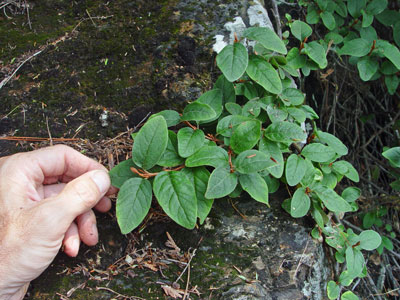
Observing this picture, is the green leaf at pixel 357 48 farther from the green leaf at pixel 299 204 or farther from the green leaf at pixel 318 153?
the green leaf at pixel 299 204

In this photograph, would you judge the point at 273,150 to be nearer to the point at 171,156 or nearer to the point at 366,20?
the point at 171,156

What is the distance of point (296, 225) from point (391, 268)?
4.43 ft

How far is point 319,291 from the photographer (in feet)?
6.07

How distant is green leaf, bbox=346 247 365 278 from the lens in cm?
184

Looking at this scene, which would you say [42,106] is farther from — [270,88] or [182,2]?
[270,88]

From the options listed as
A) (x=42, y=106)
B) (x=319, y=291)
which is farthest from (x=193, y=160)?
(x=42, y=106)

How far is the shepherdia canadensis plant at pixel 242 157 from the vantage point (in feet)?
5.28

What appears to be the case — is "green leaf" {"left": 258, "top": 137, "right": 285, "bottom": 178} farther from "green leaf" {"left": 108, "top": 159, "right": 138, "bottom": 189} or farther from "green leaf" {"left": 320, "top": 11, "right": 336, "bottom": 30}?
"green leaf" {"left": 320, "top": 11, "right": 336, "bottom": 30}

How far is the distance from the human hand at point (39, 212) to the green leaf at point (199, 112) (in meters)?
0.54

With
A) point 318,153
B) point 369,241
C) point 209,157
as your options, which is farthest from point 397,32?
point 209,157

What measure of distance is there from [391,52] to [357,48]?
21 cm

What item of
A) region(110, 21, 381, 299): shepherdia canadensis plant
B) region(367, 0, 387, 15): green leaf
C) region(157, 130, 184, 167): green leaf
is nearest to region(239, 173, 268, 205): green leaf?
region(110, 21, 381, 299): shepherdia canadensis plant

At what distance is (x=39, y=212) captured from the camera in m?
1.55

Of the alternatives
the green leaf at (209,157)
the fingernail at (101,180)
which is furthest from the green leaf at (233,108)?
the fingernail at (101,180)
